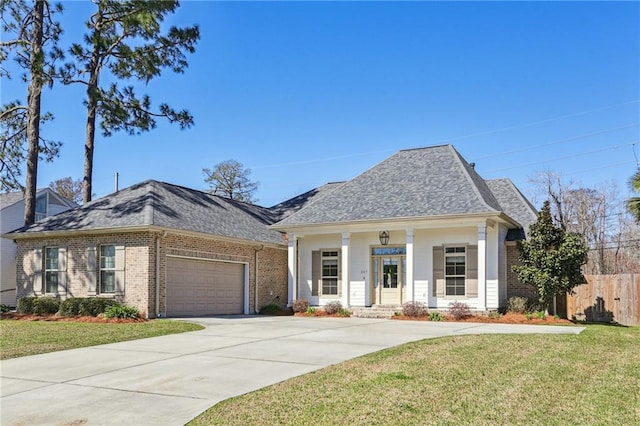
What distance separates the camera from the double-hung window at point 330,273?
2216 centimetres

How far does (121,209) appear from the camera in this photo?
19.8 m

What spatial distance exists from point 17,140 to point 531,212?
22851 millimetres

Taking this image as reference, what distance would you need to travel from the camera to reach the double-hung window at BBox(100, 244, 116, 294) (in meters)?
18.7

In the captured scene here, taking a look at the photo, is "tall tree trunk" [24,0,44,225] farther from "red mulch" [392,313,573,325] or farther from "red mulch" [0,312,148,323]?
"red mulch" [392,313,573,325]

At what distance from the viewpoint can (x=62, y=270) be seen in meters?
19.7

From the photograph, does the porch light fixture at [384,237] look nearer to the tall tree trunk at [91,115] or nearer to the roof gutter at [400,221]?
the roof gutter at [400,221]

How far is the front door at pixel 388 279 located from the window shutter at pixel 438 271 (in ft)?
4.38

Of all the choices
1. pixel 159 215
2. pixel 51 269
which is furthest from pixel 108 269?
pixel 51 269

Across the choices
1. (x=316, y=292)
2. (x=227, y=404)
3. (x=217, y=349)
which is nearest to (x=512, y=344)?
(x=217, y=349)

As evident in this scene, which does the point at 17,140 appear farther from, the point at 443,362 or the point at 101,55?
the point at 443,362

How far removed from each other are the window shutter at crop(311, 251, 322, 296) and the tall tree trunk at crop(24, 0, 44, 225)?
37.1 feet

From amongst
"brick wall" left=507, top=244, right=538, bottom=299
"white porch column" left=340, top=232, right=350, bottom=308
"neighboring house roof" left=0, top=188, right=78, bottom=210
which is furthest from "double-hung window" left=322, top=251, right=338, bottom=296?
"neighboring house roof" left=0, top=188, right=78, bottom=210

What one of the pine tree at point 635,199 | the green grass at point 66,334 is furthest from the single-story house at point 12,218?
the pine tree at point 635,199

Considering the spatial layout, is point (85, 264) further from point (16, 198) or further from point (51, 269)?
point (16, 198)
